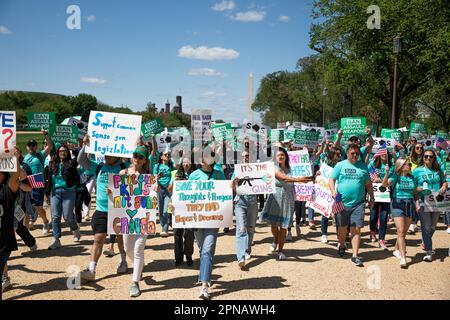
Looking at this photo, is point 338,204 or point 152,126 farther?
point 152,126

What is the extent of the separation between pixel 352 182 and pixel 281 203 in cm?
126

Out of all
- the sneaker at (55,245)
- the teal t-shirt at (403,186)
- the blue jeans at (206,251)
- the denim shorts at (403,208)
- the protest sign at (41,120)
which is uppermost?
the protest sign at (41,120)

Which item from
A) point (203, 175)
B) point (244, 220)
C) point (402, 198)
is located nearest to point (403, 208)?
point (402, 198)

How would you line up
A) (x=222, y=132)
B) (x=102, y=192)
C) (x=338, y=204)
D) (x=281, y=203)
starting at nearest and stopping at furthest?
(x=102, y=192)
(x=338, y=204)
(x=281, y=203)
(x=222, y=132)

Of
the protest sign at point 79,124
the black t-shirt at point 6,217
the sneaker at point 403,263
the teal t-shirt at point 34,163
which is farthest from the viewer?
the protest sign at point 79,124

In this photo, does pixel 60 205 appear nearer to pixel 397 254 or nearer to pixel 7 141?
pixel 7 141

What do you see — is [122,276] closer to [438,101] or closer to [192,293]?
[192,293]

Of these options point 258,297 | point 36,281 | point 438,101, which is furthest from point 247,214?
point 438,101

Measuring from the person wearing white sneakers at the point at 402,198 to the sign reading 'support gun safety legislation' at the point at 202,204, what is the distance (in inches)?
123

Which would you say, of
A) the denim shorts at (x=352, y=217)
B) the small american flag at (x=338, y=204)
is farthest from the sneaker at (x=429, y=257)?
the small american flag at (x=338, y=204)

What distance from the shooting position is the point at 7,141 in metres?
4.85

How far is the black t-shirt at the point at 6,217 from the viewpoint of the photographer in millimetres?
4523

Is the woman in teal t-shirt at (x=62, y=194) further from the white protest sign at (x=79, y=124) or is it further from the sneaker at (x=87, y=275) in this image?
the white protest sign at (x=79, y=124)

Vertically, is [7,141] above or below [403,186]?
above
